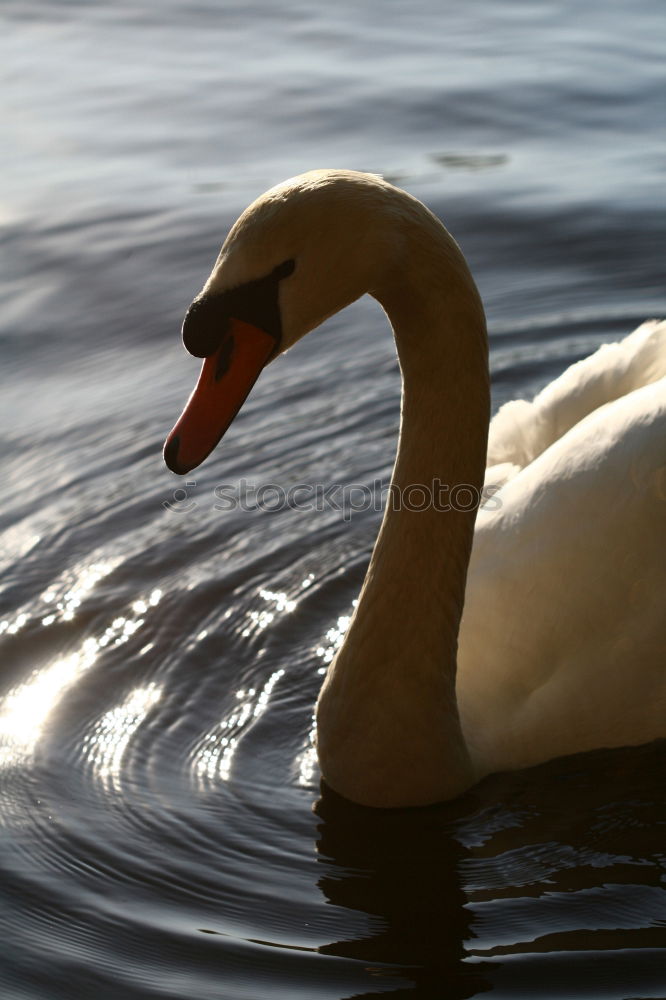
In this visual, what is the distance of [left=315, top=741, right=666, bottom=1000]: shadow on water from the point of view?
3721 millimetres

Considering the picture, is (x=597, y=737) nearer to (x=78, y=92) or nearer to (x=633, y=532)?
(x=633, y=532)

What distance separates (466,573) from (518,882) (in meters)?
0.87

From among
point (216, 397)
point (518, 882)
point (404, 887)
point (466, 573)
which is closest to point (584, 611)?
point (466, 573)

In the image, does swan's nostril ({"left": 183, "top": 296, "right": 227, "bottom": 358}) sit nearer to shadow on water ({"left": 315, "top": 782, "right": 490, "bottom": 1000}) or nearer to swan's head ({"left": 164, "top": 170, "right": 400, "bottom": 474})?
swan's head ({"left": 164, "top": 170, "right": 400, "bottom": 474})

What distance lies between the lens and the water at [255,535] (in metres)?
3.88

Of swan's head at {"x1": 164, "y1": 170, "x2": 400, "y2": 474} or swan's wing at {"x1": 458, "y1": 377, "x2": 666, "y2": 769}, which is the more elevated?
swan's head at {"x1": 164, "y1": 170, "x2": 400, "y2": 474}

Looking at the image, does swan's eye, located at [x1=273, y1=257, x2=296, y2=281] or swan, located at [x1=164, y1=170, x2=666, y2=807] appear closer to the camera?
swan's eye, located at [x1=273, y1=257, x2=296, y2=281]

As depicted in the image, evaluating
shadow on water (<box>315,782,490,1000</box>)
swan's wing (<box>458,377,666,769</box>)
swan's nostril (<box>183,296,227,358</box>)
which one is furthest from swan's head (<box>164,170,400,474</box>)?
shadow on water (<box>315,782,490,1000</box>)

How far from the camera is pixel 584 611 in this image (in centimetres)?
435

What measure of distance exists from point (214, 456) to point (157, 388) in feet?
2.33

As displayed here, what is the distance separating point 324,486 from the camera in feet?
20.4

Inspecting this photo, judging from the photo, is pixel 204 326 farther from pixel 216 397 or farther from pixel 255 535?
pixel 255 535

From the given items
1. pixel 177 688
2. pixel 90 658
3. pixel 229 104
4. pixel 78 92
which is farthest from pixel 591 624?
pixel 78 92

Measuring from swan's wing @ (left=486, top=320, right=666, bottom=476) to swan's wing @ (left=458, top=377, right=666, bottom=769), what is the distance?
36cm
